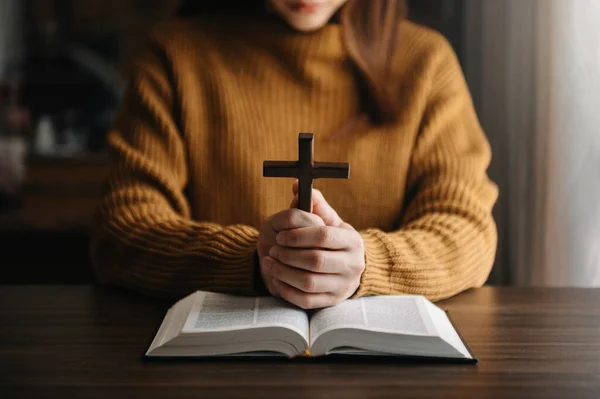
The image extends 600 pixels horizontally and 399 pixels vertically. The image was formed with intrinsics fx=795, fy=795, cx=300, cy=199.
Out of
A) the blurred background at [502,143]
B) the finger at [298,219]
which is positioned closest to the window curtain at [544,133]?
the blurred background at [502,143]

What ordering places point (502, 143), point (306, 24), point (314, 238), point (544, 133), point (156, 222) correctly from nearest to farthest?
point (314, 238)
point (156, 222)
point (306, 24)
point (544, 133)
point (502, 143)

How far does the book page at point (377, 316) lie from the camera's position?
87cm

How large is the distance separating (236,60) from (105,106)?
237 cm

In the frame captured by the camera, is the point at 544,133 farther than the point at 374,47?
Yes

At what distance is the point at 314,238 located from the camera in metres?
0.95

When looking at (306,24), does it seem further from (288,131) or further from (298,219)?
(298,219)

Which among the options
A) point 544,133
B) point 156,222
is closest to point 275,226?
point 156,222

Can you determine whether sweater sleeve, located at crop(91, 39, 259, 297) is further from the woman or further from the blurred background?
the blurred background

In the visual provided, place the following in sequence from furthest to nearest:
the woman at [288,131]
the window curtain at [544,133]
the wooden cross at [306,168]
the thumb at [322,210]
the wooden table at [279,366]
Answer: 1. the window curtain at [544,133]
2. the woman at [288,131]
3. the thumb at [322,210]
4. the wooden cross at [306,168]
5. the wooden table at [279,366]

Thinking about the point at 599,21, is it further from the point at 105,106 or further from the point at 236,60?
the point at 105,106

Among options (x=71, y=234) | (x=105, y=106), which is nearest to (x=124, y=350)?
(x=71, y=234)

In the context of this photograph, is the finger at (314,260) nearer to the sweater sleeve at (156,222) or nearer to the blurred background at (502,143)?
the sweater sleeve at (156,222)

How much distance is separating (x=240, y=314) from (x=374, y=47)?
703 millimetres

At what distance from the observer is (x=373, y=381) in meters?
0.80
